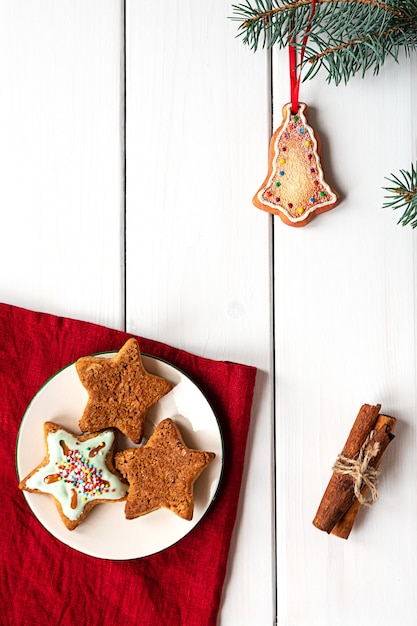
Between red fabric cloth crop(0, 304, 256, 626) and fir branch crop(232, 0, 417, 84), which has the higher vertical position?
fir branch crop(232, 0, 417, 84)

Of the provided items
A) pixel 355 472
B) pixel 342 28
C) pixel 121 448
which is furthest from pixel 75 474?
pixel 342 28

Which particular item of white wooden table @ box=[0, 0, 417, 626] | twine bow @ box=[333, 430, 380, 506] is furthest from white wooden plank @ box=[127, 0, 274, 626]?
twine bow @ box=[333, 430, 380, 506]

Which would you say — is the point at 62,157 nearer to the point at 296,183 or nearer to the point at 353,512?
the point at 296,183

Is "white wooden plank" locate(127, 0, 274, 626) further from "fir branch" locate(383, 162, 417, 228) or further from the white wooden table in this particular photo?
"fir branch" locate(383, 162, 417, 228)

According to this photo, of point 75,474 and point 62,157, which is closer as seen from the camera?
point 75,474

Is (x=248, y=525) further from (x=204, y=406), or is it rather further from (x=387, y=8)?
(x=387, y=8)

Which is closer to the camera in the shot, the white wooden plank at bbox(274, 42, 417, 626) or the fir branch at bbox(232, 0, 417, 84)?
the fir branch at bbox(232, 0, 417, 84)

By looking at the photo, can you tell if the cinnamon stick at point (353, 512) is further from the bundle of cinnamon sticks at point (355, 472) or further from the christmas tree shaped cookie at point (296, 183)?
the christmas tree shaped cookie at point (296, 183)
